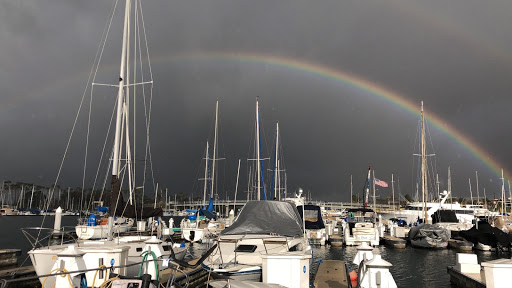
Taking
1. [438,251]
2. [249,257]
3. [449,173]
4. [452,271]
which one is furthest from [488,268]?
[449,173]

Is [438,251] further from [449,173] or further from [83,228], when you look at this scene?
[449,173]

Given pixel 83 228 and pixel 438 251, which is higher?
pixel 83 228

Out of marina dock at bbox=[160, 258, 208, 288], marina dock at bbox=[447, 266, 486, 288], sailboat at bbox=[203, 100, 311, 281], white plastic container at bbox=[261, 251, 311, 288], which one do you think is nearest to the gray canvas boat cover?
sailboat at bbox=[203, 100, 311, 281]

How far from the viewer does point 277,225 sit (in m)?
19.4

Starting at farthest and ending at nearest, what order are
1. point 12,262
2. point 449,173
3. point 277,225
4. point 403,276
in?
1. point 449,173
2. point 403,276
3. point 12,262
4. point 277,225

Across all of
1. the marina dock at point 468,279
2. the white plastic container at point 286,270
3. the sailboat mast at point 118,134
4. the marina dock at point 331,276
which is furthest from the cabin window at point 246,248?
the marina dock at point 468,279

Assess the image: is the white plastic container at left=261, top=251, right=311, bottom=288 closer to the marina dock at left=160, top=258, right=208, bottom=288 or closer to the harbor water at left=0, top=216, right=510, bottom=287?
the marina dock at left=160, top=258, right=208, bottom=288

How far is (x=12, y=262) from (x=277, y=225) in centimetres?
2098

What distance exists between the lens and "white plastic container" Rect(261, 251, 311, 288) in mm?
12500

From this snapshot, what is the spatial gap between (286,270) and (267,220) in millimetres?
7050

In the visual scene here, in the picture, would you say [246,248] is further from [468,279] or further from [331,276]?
[468,279]

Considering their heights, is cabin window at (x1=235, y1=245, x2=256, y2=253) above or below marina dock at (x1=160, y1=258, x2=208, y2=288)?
above

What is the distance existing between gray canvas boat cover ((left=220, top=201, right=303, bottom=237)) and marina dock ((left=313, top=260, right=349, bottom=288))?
2403mm

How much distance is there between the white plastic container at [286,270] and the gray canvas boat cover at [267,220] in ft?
20.0
